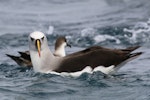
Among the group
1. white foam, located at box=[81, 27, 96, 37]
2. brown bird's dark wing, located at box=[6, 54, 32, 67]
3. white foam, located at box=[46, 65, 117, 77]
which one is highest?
white foam, located at box=[81, 27, 96, 37]

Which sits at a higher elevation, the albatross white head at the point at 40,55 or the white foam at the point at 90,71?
the albatross white head at the point at 40,55

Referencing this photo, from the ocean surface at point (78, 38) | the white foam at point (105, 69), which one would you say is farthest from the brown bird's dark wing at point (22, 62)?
the white foam at point (105, 69)

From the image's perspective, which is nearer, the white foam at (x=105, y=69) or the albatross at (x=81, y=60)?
the albatross at (x=81, y=60)

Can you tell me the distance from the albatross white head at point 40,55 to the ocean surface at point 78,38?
0.59 ft

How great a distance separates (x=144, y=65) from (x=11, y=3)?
32.8 feet

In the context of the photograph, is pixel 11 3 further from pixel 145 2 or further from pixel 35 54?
pixel 35 54

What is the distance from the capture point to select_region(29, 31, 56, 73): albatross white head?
1252 centimetres

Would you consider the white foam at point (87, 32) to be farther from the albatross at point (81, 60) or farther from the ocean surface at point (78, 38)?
the albatross at point (81, 60)

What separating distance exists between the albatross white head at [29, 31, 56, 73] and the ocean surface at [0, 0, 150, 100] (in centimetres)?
18

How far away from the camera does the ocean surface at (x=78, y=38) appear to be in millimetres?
11062

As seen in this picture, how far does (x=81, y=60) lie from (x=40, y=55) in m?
0.86

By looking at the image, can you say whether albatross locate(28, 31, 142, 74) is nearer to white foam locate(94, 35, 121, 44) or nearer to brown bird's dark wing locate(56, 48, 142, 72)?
brown bird's dark wing locate(56, 48, 142, 72)

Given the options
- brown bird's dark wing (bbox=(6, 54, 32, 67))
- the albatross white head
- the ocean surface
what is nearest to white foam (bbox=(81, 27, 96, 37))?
the ocean surface

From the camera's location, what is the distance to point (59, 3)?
73.2 feet
